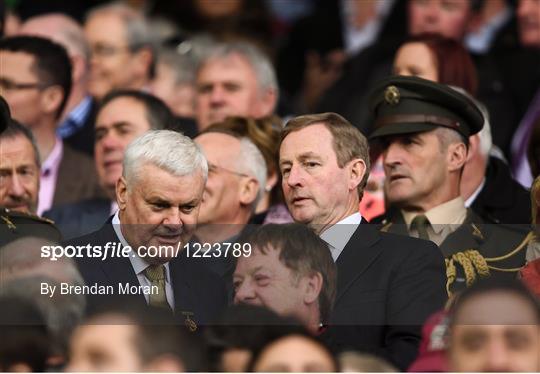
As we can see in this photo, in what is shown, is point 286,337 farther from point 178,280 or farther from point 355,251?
point 355,251

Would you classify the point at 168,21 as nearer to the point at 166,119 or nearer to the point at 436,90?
the point at 166,119

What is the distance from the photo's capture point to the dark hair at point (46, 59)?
414 inches

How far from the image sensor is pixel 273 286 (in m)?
7.30

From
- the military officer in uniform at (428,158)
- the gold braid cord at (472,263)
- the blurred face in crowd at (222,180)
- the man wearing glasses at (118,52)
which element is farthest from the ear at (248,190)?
the man wearing glasses at (118,52)

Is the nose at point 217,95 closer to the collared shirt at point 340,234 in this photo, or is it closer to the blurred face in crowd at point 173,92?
the blurred face in crowd at point 173,92

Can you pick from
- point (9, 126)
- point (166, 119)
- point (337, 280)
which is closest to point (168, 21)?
point (166, 119)

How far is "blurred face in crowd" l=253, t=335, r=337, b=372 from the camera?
6.51 m

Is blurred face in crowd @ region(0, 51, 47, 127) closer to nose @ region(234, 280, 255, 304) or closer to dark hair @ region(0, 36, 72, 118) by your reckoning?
dark hair @ region(0, 36, 72, 118)

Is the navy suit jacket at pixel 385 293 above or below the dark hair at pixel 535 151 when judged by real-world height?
below

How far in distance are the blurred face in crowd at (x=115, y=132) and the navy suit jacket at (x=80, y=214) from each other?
103 millimetres

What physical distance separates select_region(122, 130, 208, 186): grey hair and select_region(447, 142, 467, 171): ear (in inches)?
55.1

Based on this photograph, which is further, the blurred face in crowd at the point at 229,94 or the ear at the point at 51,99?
the blurred face in crowd at the point at 229,94

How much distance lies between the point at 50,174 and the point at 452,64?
2.32 meters

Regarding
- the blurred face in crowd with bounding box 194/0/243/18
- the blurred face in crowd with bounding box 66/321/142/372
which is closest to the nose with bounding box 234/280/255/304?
the blurred face in crowd with bounding box 66/321/142/372
